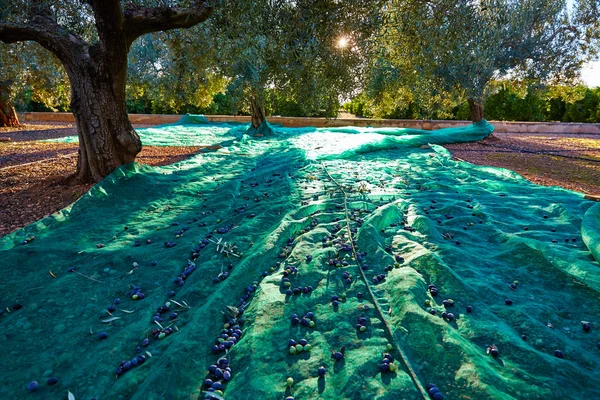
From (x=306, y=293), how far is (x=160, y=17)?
6.34 m

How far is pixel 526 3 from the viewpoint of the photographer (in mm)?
13461

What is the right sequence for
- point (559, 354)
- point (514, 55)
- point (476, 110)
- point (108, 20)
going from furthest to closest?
point (476, 110) < point (514, 55) < point (108, 20) < point (559, 354)

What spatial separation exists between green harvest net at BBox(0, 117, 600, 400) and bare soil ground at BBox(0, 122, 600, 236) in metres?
A: 1.32

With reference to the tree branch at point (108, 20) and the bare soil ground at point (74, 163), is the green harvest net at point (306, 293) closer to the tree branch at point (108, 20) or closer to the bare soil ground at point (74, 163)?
the bare soil ground at point (74, 163)

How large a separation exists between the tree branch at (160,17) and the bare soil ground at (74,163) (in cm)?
342

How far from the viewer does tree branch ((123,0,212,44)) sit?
684 cm

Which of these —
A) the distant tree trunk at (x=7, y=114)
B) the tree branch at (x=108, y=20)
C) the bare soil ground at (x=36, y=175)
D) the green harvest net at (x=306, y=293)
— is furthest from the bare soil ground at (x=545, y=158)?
the distant tree trunk at (x=7, y=114)

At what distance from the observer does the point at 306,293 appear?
365 cm

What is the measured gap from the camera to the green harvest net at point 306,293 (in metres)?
2.56

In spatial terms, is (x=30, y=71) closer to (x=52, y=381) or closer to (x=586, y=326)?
(x=52, y=381)

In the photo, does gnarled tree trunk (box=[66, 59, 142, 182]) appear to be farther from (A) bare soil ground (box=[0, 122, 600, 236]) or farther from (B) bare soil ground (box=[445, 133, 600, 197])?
(B) bare soil ground (box=[445, 133, 600, 197])

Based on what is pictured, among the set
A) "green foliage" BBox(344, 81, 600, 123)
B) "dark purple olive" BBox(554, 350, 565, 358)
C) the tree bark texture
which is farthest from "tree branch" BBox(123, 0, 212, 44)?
"green foliage" BBox(344, 81, 600, 123)

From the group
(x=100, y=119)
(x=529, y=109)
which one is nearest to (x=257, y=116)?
(x=100, y=119)

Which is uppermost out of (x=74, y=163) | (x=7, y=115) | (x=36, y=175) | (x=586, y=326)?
(x=7, y=115)
